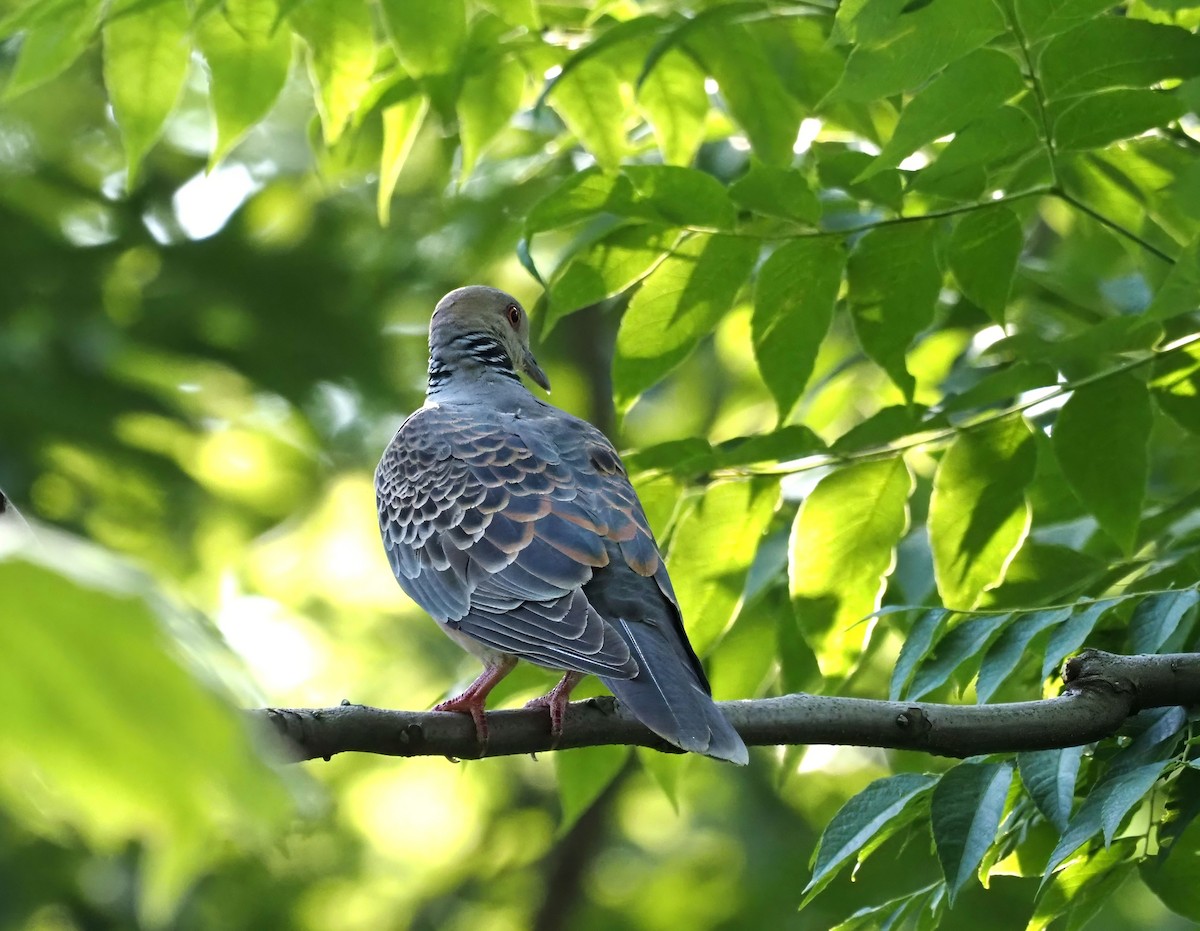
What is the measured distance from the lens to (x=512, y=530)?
3441 millimetres

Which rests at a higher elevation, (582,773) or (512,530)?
(512,530)

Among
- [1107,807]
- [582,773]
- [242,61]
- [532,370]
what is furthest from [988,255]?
[532,370]

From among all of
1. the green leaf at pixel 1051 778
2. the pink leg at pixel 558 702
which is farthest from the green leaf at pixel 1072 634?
the pink leg at pixel 558 702

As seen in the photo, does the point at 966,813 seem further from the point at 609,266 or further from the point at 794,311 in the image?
the point at 609,266

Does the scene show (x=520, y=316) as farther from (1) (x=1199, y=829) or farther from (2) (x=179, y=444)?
(1) (x=1199, y=829)

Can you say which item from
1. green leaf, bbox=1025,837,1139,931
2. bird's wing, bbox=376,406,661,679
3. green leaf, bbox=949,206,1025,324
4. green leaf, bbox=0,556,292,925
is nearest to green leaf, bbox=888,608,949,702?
green leaf, bbox=1025,837,1139,931

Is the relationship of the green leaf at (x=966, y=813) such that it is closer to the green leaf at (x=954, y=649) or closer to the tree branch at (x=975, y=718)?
the tree branch at (x=975, y=718)

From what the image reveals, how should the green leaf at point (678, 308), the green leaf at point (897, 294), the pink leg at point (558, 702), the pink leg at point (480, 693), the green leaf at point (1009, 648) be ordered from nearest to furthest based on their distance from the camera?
the green leaf at point (1009, 648) → the pink leg at point (558, 702) → the pink leg at point (480, 693) → the green leaf at point (897, 294) → the green leaf at point (678, 308)

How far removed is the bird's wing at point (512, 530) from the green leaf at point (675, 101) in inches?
30.4

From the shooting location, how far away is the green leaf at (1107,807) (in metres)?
2.01

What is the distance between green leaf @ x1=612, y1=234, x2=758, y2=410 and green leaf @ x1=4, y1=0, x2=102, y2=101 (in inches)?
53.5

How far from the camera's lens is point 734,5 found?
3.16 meters

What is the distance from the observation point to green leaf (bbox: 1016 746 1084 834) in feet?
7.11

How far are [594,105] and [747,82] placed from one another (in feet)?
1.21
